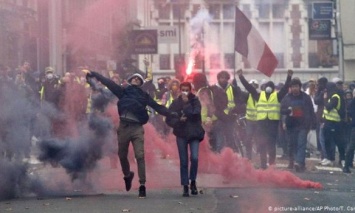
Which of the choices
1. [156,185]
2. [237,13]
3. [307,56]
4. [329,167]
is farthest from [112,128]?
[307,56]

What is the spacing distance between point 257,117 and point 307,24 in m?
10.4

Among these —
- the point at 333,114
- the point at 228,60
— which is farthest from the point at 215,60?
the point at 333,114

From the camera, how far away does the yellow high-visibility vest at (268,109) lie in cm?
2184

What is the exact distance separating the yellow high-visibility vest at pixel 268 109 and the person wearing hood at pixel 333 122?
1.56 metres

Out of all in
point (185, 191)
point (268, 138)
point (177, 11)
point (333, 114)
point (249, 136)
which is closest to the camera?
point (185, 191)

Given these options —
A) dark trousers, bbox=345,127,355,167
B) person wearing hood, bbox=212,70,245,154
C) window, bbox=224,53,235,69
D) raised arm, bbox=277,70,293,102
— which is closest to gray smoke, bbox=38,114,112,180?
person wearing hood, bbox=212,70,245,154

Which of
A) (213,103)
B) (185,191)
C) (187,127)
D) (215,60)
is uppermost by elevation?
(215,60)

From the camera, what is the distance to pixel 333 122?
23.3 metres

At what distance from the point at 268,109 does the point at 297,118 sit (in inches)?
23.3

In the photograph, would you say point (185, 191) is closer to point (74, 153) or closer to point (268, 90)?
point (74, 153)

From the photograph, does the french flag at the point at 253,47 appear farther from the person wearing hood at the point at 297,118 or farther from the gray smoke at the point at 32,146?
the gray smoke at the point at 32,146

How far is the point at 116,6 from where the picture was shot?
2044 centimetres

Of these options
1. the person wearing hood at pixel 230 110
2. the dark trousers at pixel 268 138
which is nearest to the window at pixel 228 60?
the person wearing hood at pixel 230 110

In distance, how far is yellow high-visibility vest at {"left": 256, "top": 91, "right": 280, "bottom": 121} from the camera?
2184cm
